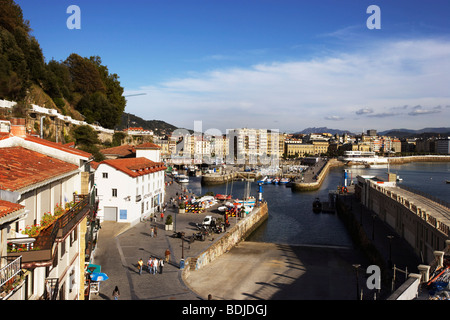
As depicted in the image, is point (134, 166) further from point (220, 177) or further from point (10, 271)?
point (220, 177)

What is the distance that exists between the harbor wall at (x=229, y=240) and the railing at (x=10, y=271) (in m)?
12.3

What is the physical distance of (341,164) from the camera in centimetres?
15762

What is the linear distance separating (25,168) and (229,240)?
62.8 ft

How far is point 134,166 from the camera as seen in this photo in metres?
29.7

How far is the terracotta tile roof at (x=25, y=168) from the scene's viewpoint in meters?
7.50

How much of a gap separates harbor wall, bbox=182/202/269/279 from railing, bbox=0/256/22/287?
1229 cm

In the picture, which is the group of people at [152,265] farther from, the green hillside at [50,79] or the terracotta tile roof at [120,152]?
the green hillside at [50,79]

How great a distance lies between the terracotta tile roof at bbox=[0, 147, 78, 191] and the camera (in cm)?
750

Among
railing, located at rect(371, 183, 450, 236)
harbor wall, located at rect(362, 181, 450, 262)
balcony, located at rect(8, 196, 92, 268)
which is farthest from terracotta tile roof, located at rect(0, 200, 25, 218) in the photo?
railing, located at rect(371, 183, 450, 236)

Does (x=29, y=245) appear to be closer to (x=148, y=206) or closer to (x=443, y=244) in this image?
(x=443, y=244)

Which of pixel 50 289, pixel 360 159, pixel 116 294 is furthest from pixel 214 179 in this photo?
pixel 360 159

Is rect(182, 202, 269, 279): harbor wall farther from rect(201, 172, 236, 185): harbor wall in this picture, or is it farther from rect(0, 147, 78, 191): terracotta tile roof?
rect(201, 172, 236, 185): harbor wall
